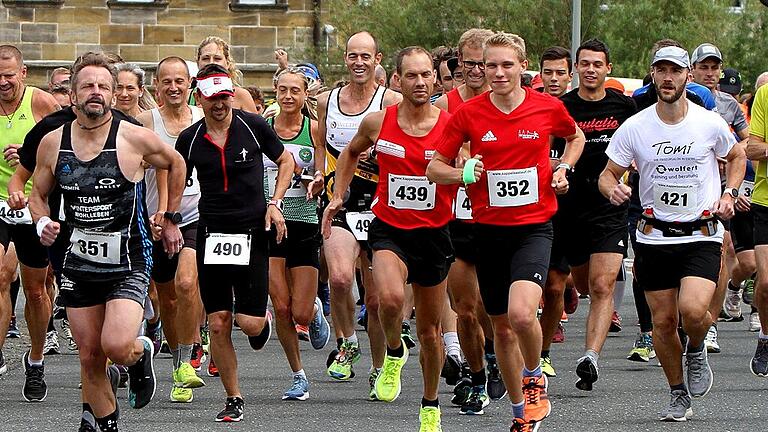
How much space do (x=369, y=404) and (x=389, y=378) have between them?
34cm

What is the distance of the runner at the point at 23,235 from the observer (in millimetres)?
11312

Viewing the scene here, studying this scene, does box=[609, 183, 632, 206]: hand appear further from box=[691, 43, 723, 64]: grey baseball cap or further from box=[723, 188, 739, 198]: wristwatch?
box=[691, 43, 723, 64]: grey baseball cap

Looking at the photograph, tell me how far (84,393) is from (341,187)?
7.44 ft

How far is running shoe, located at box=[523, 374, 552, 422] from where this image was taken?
9359 millimetres

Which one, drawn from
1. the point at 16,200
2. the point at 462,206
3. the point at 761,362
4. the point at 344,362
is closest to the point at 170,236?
the point at 16,200

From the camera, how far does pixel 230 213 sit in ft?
35.0

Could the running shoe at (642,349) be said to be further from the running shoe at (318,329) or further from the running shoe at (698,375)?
the running shoe at (698,375)

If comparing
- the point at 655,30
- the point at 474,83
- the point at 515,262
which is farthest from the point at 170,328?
the point at 655,30

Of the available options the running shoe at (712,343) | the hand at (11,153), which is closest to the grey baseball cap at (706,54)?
the running shoe at (712,343)

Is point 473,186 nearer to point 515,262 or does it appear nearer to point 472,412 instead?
point 515,262

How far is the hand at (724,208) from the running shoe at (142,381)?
321 cm

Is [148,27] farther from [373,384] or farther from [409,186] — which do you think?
[409,186]

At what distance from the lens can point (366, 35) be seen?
12008 mm

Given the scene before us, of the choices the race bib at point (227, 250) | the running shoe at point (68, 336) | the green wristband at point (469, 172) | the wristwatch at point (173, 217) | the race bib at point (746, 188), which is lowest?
the running shoe at point (68, 336)
